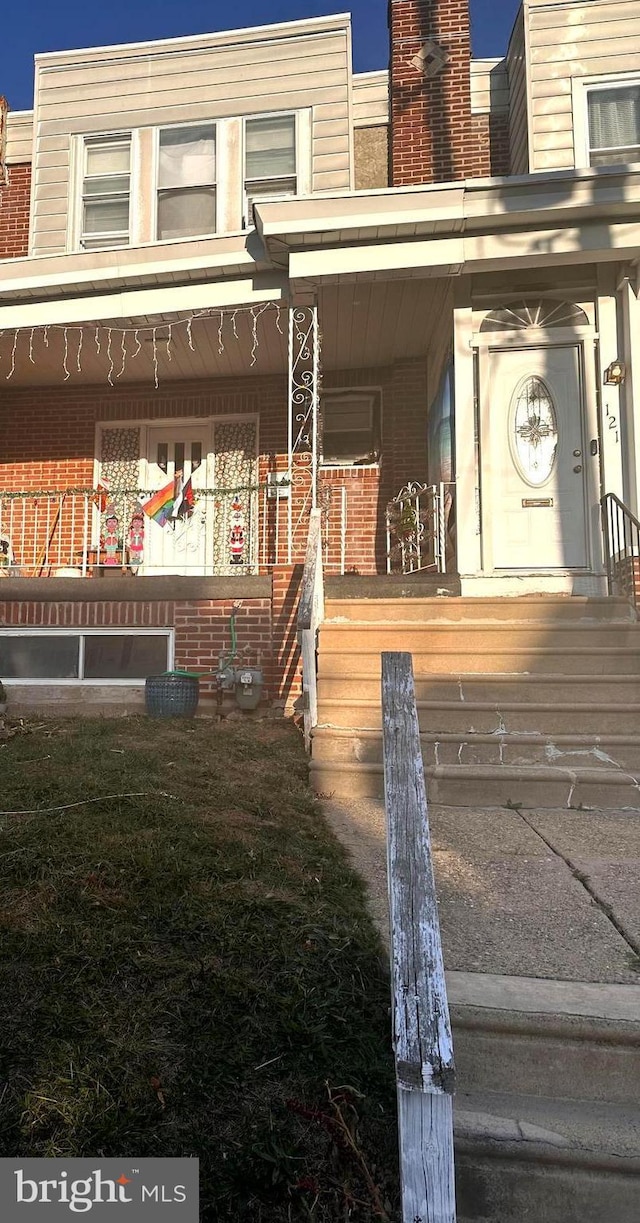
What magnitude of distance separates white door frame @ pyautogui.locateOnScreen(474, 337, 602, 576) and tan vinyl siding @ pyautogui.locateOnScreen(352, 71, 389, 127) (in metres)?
3.83

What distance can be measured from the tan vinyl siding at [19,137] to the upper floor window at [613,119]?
6.54m

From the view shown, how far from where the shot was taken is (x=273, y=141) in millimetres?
8406

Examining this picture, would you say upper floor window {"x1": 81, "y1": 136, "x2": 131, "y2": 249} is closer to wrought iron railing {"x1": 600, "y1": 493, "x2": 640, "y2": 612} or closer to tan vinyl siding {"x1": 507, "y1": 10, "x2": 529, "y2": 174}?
tan vinyl siding {"x1": 507, "y1": 10, "x2": 529, "y2": 174}

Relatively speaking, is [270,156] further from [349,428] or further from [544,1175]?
[544,1175]

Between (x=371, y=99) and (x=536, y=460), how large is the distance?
517 centimetres

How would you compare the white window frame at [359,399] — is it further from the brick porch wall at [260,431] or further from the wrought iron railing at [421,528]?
the wrought iron railing at [421,528]

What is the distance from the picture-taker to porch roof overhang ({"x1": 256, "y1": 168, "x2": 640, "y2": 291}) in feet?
19.3

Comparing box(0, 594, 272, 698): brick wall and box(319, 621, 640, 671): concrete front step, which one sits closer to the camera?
box(319, 621, 640, 671): concrete front step

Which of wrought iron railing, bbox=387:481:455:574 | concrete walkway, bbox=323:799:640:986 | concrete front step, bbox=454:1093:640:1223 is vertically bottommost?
concrete front step, bbox=454:1093:640:1223

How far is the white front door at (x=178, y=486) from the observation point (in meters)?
8.86

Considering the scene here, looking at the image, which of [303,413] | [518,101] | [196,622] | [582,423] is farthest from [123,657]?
[518,101]

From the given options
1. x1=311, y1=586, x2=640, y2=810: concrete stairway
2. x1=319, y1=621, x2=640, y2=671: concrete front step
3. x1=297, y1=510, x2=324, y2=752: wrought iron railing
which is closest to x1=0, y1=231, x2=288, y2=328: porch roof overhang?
x1=297, y1=510, x2=324, y2=752: wrought iron railing

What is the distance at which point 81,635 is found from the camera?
6809mm

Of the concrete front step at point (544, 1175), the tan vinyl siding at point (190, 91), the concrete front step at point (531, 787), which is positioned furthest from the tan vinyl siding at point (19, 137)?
the concrete front step at point (544, 1175)
